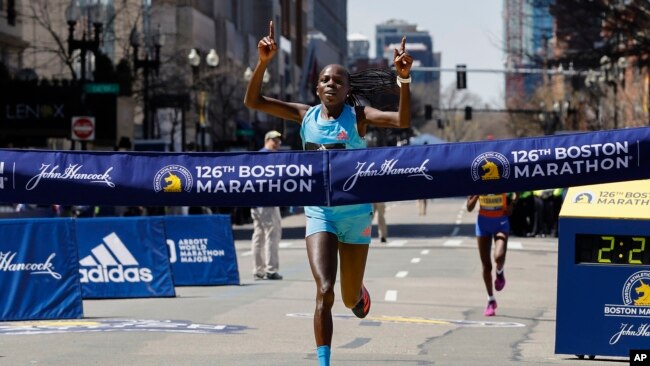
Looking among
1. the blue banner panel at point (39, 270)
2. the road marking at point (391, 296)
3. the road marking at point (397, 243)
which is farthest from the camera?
the road marking at point (397, 243)

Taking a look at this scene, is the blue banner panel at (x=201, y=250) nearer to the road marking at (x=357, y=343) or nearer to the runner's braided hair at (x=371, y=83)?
the road marking at (x=357, y=343)

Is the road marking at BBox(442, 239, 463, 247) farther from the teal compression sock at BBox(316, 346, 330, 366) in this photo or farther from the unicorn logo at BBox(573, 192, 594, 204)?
the teal compression sock at BBox(316, 346, 330, 366)

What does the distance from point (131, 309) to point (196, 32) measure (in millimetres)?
69568

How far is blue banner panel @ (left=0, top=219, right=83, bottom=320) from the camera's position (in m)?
15.6

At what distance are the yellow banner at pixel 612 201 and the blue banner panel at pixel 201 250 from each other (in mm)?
10529

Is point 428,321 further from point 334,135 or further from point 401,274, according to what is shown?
point 401,274

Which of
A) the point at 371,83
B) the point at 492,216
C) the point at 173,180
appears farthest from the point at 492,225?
the point at 173,180

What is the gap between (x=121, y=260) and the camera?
18812 millimetres

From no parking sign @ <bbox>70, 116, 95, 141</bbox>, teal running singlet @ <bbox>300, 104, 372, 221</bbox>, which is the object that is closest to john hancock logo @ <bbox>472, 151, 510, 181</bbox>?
teal running singlet @ <bbox>300, 104, 372, 221</bbox>

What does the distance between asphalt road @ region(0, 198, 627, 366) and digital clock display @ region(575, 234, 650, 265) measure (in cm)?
79

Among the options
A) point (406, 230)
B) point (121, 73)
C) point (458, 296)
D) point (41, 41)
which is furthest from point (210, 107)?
→ point (458, 296)

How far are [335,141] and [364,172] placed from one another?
1.08ft

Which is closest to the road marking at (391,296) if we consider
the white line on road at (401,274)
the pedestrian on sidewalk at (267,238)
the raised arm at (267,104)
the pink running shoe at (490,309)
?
the pedestrian on sidewalk at (267,238)

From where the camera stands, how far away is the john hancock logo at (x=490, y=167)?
973 centimetres
